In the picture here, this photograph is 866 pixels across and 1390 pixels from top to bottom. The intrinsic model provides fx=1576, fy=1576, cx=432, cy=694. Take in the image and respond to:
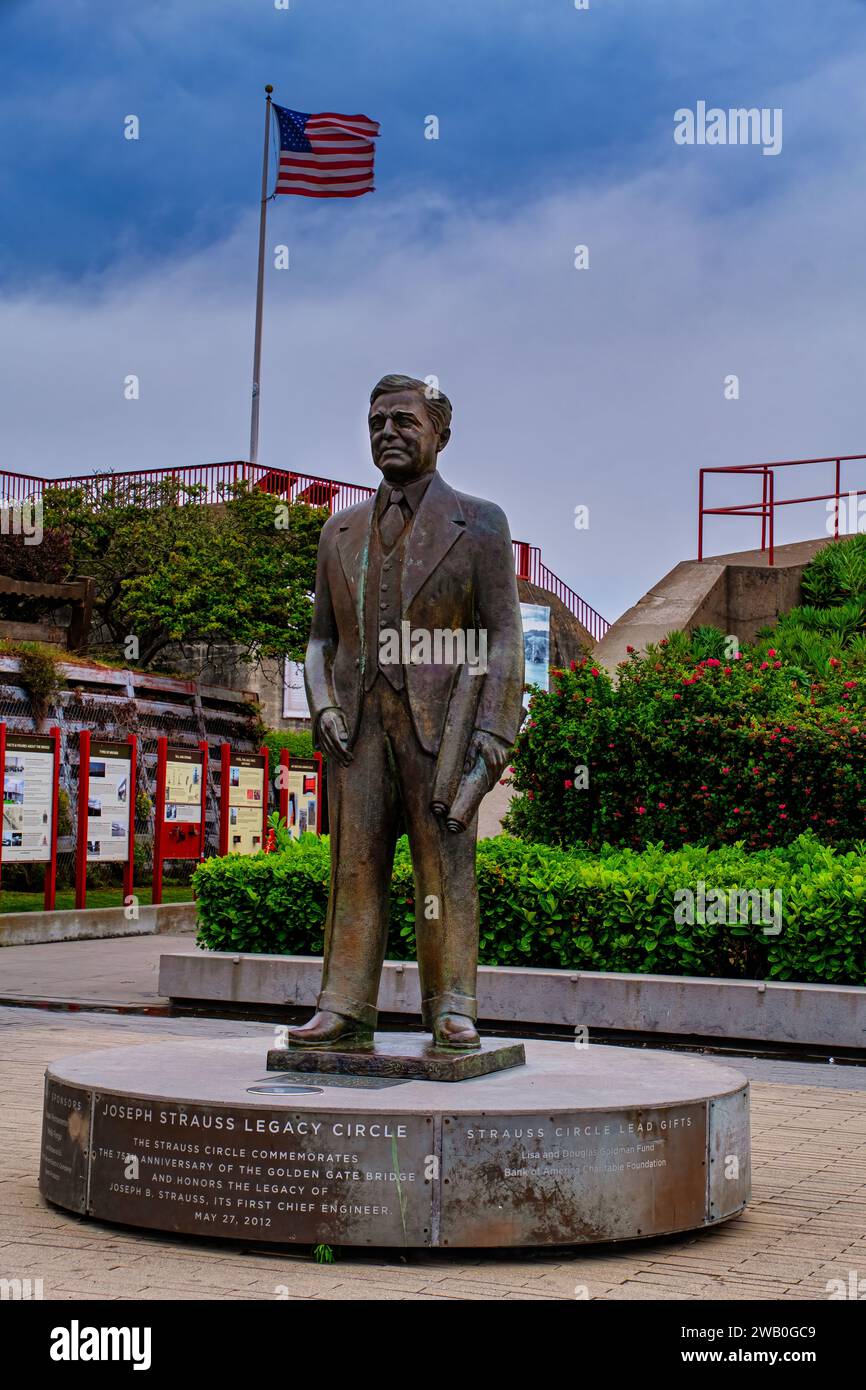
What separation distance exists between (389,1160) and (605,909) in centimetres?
654

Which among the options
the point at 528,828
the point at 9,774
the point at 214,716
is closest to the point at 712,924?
the point at 528,828

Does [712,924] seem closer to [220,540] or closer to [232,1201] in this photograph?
[232,1201]

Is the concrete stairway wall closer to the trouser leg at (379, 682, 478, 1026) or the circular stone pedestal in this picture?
the trouser leg at (379, 682, 478, 1026)

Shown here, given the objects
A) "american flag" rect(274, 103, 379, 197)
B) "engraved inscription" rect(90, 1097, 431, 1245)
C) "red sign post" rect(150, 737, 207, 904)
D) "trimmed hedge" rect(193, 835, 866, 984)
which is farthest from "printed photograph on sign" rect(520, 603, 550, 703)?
"engraved inscription" rect(90, 1097, 431, 1245)

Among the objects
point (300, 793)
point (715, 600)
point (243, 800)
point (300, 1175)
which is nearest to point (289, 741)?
point (300, 793)

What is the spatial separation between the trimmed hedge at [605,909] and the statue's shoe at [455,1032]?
204 inches

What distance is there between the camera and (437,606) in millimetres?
6016

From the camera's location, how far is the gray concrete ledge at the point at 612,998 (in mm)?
10094

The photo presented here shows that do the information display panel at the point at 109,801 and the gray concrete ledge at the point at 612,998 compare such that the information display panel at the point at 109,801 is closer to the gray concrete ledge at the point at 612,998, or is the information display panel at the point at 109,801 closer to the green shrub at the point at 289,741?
the gray concrete ledge at the point at 612,998

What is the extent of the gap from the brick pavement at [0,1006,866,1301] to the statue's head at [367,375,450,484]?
2.89 meters

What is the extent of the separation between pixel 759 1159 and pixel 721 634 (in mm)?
13461

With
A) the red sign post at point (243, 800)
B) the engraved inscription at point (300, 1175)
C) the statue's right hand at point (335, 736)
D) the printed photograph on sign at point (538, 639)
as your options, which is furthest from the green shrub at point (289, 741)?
the engraved inscription at point (300, 1175)

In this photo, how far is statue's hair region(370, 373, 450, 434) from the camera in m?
6.08
